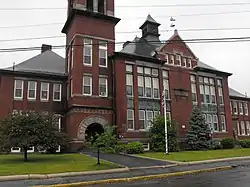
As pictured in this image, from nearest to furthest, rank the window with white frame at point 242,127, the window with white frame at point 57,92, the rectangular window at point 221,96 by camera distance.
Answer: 1. the window with white frame at point 57,92
2. the rectangular window at point 221,96
3. the window with white frame at point 242,127

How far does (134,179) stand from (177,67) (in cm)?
2439

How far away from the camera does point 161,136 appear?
29.2 metres

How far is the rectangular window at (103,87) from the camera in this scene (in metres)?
30.5

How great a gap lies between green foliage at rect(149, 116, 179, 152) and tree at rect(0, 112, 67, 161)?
1156cm

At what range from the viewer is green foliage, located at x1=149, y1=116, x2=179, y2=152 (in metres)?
29.1

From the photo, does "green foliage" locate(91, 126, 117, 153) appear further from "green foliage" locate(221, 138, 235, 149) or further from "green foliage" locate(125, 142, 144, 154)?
"green foliage" locate(221, 138, 235, 149)

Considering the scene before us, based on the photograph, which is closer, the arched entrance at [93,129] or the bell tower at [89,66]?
the bell tower at [89,66]

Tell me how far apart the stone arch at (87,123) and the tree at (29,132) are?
24.3ft

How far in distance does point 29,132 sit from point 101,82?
12.6 m

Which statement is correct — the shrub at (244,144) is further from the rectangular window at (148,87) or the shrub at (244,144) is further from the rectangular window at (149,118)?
the rectangular window at (148,87)

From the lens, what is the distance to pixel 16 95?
101 feet

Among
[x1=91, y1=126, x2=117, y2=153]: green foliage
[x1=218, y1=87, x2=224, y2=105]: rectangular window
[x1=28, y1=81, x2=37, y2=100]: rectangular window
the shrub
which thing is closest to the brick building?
[x1=28, y1=81, x2=37, y2=100]: rectangular window

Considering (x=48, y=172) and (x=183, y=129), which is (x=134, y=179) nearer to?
(x=48, y=172)

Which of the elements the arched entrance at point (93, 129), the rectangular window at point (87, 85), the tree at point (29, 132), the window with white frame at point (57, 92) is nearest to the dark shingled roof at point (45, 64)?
the window with white frame at point (57, 92)
